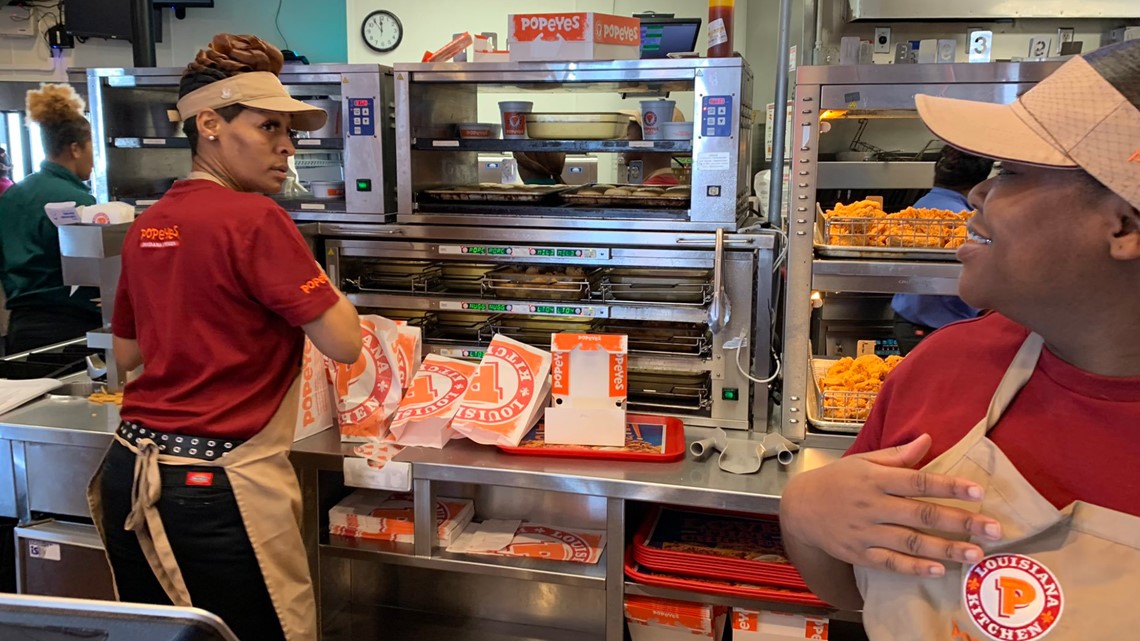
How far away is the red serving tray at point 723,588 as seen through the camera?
2.03m

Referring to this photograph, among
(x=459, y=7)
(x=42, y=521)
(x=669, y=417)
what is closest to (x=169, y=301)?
(x=42, y=521)

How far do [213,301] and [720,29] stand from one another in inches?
60.0

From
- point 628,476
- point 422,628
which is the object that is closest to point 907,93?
point 628,476

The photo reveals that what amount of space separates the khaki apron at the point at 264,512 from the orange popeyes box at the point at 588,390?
0.66 metres

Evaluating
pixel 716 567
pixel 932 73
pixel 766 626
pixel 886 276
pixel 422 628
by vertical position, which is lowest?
pixel 422 628

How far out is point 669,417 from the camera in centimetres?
244

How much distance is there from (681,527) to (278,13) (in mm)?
5705

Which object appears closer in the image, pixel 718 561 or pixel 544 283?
pixel 718 561

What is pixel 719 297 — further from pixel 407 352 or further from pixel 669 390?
pixel 407 352

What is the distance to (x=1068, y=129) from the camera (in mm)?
850

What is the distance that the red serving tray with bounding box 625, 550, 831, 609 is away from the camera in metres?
2.03

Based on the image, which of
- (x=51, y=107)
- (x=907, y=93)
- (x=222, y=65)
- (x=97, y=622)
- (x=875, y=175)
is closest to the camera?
(x=97, y=622)

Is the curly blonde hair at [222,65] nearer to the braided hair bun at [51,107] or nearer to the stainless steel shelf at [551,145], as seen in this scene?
the stainless steel shelf at [551,145]

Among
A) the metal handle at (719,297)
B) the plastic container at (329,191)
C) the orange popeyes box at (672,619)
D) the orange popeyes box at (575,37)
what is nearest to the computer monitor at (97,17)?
the plastic container at (329,191)
